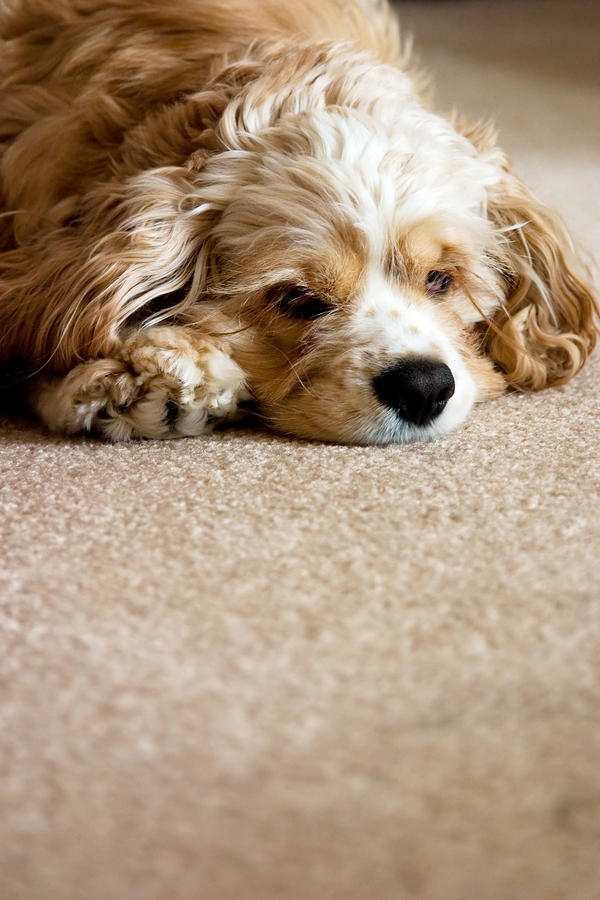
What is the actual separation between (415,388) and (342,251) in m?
0.23

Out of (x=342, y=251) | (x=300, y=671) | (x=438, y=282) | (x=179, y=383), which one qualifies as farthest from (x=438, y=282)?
(x=300, y=671)

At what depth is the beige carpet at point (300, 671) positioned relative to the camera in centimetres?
58

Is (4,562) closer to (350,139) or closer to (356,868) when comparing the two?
(356,868)

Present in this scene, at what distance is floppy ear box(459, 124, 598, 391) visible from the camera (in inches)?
59.7

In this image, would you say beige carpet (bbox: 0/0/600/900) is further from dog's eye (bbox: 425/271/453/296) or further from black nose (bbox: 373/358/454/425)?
dog's eye (bbox: 425/271/453/296)

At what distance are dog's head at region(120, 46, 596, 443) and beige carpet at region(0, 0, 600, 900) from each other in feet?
0.37

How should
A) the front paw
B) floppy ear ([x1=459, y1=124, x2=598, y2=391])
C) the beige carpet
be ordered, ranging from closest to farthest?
1. the beige carpet
2. the front paw
3. floppy ear ([x1=459, y1=124, x2=598, y2=391])

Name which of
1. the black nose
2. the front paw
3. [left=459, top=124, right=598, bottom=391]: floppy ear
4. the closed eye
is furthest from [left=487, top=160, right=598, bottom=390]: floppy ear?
the front paw

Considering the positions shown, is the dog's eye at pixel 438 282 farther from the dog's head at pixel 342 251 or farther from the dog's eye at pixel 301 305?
the dog's eye at pixel 301 305

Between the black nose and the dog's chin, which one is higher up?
the black nose

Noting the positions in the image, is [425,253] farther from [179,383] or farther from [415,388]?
[179,383]

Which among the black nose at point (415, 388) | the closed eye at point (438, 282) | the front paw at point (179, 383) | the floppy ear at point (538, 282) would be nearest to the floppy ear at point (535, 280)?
the floppy ear at point (538, 282)

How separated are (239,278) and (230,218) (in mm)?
96

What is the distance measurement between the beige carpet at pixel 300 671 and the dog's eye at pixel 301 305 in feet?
0.73
